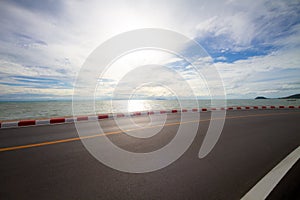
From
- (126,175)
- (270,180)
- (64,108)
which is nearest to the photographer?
(270,180)

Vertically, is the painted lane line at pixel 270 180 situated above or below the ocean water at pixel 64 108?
below

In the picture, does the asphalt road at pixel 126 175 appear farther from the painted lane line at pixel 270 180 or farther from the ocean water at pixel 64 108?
the ocean water at pixel 64 108

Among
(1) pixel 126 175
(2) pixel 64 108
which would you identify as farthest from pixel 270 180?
(2) pixel 64 108

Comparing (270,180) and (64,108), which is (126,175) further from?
(64,108)

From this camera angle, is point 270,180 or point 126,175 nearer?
point 270,180

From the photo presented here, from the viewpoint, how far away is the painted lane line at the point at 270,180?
2.06m

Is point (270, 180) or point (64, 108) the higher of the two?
point (64, 108)

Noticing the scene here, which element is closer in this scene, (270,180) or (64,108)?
(270,180)

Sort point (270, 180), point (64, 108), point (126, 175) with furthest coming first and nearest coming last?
1. point (64, 108)
2. point (126, 175)
3. point (270, 180)

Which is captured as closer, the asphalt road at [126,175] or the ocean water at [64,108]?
the asphalt road at [126,175]

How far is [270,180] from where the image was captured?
2.45 meters

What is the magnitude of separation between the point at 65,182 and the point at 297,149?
225 inches

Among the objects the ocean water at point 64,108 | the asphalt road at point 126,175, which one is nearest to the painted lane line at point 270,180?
the asphalt road at point 126,175

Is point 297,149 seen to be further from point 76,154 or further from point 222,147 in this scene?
point 76,154
